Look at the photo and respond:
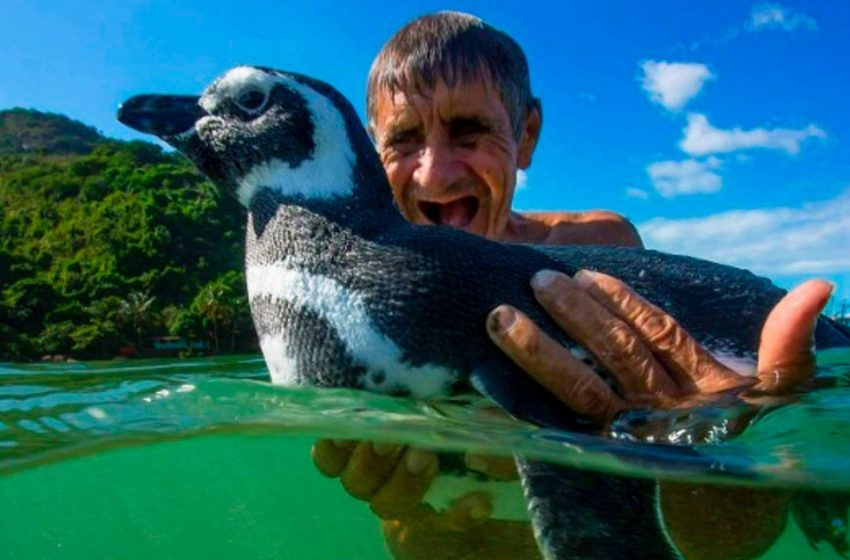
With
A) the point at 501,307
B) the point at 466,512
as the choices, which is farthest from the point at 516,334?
the point at 466,512

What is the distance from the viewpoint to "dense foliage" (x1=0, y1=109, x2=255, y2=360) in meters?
34.9

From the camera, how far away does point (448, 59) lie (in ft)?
11.9

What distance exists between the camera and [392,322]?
2.13 meters

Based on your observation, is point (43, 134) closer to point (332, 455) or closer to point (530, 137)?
point (530, 137)

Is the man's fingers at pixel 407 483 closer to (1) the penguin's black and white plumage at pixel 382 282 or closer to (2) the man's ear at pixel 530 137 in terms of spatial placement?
(1) the penguin's black and white plumage at pixel 382 282

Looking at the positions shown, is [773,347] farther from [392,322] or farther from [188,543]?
[188,543]

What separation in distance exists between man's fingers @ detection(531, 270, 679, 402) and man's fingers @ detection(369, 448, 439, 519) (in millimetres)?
823

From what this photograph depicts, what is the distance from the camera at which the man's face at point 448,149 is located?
3670 mm

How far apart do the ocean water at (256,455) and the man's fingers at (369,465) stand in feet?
0.27

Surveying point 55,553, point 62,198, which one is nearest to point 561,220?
point 55,553

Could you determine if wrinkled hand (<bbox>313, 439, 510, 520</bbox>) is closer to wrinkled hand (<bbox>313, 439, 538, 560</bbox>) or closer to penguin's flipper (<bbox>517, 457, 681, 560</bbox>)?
wrinkled hand (<bbox>313, 439, 538, 560</bbox>)

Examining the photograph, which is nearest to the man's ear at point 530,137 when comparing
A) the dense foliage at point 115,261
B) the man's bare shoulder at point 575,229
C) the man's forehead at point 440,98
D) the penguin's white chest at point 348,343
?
the man's bare shoulder at point 575,229

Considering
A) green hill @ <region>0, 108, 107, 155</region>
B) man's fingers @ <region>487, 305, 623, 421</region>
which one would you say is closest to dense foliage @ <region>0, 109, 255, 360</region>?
man's fingers @ <region>487, 305, 623, 421</region>

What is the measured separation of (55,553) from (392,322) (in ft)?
17.5
